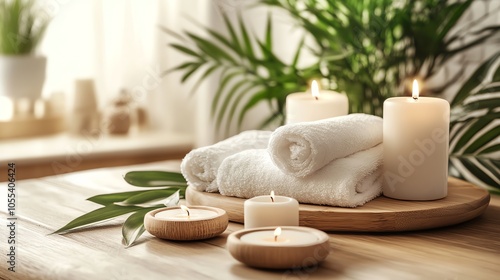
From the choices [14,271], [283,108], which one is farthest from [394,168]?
[283,108]

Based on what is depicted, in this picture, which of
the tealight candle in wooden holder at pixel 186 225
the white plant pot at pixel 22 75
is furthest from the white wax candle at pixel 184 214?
the white plant pot at pixel 22 75

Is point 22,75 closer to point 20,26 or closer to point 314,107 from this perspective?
point 20,26

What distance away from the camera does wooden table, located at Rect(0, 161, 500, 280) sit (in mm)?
834

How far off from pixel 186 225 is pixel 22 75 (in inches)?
67.8

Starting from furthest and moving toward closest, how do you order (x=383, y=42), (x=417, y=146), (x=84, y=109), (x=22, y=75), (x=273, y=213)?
(x=84, y=109) → (x=22, y=75) → (x=383, y=42) → (x=417, y=146) → (x=273, y=213)

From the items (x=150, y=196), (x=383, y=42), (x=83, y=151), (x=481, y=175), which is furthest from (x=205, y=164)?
(x=83, y=151)

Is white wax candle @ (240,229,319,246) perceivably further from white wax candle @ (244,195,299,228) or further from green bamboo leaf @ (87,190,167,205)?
green bamboo leaf @ (87,190,167,205)

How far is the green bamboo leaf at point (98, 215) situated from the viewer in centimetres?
104

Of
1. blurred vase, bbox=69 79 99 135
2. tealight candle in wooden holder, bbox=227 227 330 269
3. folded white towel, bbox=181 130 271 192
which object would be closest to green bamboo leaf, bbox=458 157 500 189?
folded white towel, bbox=181 130 271 192

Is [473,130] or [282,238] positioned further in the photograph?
[473,130]

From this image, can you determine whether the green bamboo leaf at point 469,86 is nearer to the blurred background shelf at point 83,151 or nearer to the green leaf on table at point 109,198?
the green leaf on table at point 109,198

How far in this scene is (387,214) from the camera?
1.01m

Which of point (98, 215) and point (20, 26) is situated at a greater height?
point (20, 26)

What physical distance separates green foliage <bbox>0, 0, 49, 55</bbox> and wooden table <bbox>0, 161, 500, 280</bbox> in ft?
4.85
